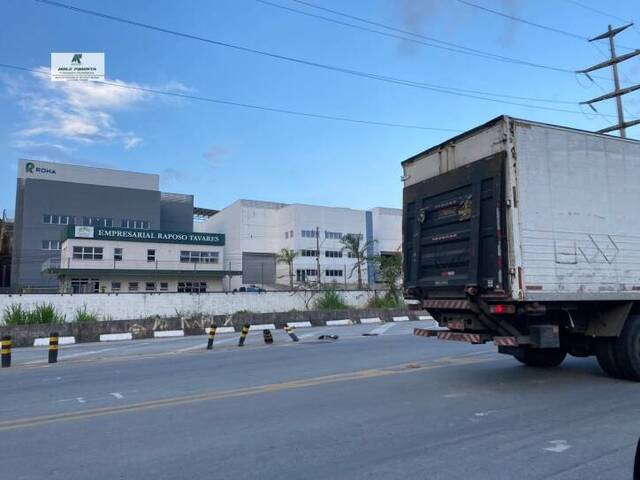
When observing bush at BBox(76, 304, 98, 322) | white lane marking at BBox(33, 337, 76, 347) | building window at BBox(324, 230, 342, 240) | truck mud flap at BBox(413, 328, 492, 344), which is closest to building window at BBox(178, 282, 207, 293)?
building window at BBox(324, 230, 342, 240)

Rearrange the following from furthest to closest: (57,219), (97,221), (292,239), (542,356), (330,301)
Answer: (292,239) → (97,221) → (57,219) → (330,301) → (542,356)

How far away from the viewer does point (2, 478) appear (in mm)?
4785

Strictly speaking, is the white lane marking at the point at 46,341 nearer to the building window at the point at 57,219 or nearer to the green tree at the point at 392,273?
the green tree at the point at 392,273

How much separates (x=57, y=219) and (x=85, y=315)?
6145 cm

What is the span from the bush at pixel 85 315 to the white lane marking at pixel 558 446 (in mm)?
22956

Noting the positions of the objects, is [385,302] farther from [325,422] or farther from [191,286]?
[191,286]

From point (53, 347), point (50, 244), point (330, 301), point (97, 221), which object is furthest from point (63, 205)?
point (53, 347)

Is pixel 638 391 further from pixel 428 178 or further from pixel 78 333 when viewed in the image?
pixel 78 333

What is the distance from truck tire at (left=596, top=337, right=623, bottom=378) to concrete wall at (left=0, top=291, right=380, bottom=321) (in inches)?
943

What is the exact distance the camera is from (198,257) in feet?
233

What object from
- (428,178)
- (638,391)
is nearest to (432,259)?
(428,178)

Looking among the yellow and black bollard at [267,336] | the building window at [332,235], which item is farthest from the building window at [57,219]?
the yellow and black bollard at [267,336]

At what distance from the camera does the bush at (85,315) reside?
24.9 m

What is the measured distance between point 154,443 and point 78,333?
17415 millimetres
